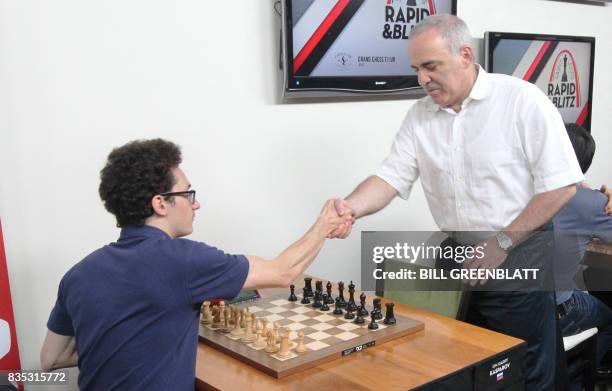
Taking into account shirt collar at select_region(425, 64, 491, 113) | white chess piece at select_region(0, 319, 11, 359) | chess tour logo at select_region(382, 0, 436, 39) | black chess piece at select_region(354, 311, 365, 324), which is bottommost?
white chess piece at select_region(0, 319, 11, 359)

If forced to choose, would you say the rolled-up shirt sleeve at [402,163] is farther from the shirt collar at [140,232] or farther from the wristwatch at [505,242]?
the shirt collar at [140,232]

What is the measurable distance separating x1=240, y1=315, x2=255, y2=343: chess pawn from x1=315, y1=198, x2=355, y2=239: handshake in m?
0.44

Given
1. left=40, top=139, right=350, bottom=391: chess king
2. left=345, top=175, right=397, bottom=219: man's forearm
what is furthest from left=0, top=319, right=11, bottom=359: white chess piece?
left=345, top=175, right=397, bottom=219: man's forearm

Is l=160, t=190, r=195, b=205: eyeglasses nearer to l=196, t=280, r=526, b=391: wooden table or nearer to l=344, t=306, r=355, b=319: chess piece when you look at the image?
l=196, t=280, r=526, b=391: wooden table

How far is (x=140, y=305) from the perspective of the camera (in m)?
1.36

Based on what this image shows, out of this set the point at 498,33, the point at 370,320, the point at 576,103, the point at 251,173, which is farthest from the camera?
the point at 576,103

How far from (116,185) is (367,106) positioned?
1.86 meters

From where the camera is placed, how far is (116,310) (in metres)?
1.36

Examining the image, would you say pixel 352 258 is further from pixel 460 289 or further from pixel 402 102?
pixel 460 289

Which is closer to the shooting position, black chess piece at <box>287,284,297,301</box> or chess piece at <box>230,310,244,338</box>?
chess piece at <box>230,310,244,338</box>

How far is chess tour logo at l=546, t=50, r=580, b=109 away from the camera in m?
3.99

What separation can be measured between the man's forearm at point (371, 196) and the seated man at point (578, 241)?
2.45 ft

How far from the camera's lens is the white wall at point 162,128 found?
2.12 m

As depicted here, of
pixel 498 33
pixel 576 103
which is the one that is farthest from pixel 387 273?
pixel 576 103
